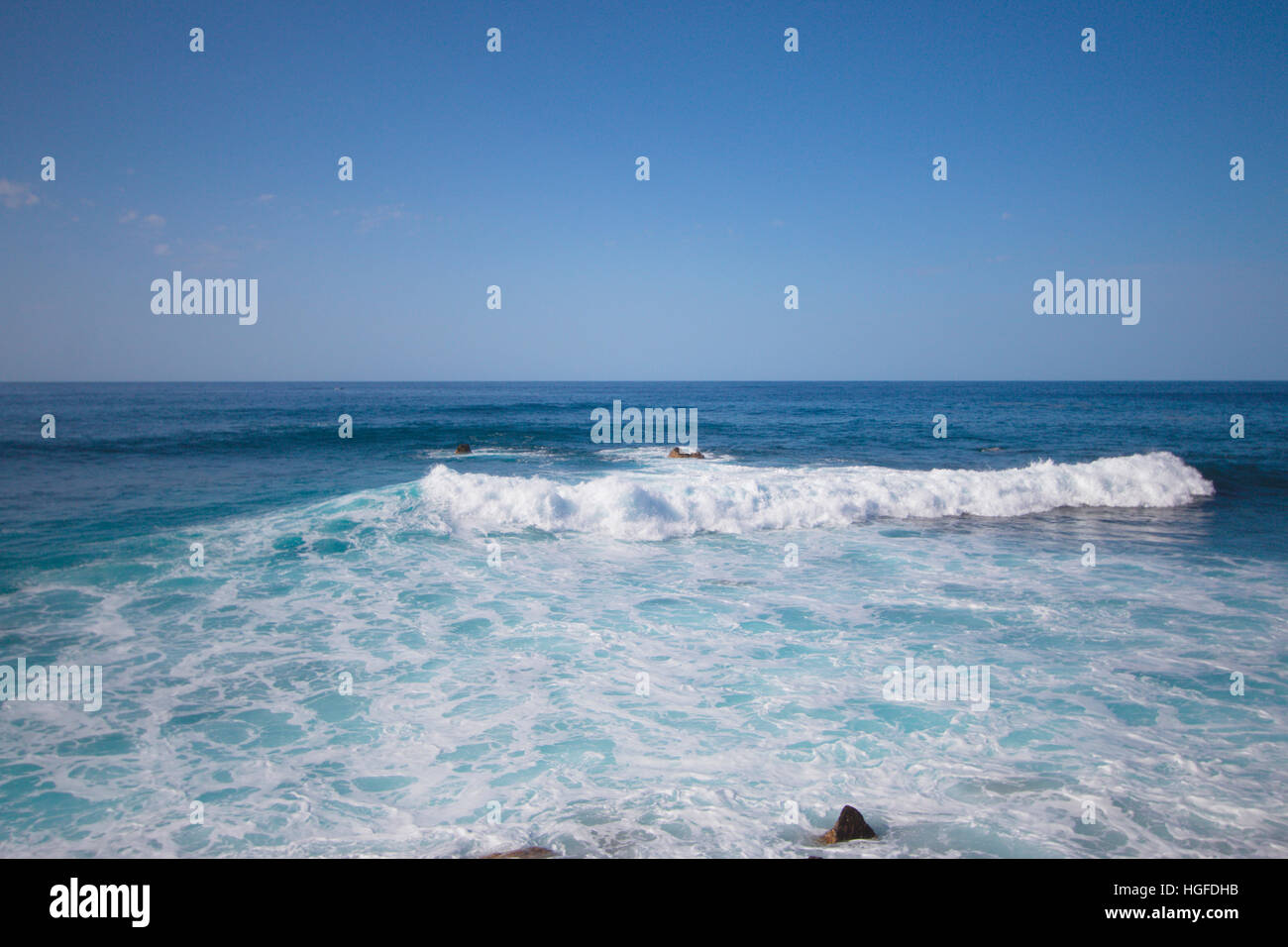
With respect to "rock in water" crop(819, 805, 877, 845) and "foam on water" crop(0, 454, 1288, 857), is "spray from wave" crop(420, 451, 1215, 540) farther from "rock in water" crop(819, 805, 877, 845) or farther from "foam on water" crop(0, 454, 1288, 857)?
"rock in water" crop(819, 805, 877, 845)

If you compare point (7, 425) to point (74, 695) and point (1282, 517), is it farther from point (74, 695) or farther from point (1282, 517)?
point (1282, 517)

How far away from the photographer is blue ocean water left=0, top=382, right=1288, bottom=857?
16.9ft

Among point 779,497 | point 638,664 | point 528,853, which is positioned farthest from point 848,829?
point 779,497

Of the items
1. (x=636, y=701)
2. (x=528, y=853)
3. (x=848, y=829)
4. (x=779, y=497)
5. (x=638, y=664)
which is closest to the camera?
(x=528, y=853)

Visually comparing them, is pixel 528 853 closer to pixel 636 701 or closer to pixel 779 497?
pixel 636 701

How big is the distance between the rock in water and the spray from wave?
10681 millimetres

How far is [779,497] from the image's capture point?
17.5 m

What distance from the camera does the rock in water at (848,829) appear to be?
4.77m

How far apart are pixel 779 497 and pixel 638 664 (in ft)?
33.0

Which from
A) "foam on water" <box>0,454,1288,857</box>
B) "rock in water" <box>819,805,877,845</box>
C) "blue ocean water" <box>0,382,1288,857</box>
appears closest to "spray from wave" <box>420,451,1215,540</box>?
"blue ocean water" <box>0,382,1288,857</box>

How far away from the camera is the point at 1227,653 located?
329 inches

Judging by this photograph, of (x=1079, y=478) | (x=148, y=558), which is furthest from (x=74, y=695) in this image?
(x=1079, y=478)
